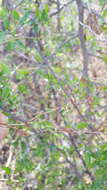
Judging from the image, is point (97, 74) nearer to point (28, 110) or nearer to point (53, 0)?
point (28, 110)

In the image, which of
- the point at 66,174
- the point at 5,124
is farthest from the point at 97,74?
the point at 5,124

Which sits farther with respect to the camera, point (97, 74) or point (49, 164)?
A: point (97, 74)

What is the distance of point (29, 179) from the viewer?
222 centimetres

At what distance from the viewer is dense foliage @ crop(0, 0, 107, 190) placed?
4.99ft

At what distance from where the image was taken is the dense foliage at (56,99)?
1.52 metres

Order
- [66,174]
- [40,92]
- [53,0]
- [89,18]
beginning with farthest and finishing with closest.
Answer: [40,92], [66,174], [53,0], [89,18]

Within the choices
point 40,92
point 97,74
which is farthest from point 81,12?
point 40,92

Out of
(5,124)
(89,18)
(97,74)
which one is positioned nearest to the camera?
(5,124)

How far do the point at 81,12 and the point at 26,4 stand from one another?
0.25 meters

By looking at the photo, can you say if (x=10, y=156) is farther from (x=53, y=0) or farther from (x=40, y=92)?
(x=53, y=0)

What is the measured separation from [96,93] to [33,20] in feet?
1.88

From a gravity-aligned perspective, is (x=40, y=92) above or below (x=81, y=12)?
below

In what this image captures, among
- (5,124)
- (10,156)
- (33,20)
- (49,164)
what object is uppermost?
(33,20)

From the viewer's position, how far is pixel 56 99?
229 centimetres
